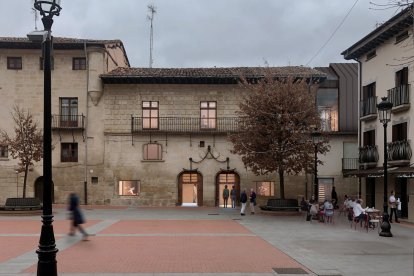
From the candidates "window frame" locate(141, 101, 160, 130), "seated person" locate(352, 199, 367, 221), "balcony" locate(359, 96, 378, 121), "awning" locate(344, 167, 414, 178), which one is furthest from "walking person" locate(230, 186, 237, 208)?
"seated person" locate(352, 199, 367, 221)

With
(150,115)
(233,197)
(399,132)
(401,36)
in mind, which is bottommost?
(233,197)

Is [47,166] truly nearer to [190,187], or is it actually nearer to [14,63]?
[190,187]

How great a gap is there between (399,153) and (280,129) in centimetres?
638

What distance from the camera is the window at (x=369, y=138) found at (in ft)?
93.2

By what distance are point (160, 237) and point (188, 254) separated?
12.9 ft

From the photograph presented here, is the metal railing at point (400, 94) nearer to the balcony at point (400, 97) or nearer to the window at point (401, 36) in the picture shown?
the balcony at point (400, 97)

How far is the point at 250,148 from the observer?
89.2 feet

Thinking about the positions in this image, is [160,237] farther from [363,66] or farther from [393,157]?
[363,66]

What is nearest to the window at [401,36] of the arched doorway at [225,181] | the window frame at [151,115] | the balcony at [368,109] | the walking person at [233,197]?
the balcony at [368,109]

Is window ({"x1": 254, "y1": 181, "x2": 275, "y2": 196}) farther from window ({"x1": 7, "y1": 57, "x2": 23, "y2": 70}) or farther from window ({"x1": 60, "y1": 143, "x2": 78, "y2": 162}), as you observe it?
window ({"x1": 7, "y1": 57, "x2": 23, "y2": 70})

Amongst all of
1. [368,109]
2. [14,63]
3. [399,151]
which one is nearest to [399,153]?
[399,151]

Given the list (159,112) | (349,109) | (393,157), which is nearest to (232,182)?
(159,112)

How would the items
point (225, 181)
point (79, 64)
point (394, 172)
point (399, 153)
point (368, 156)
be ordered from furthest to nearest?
1. point (225, 181)
2. point (79, 64)
3. point (368, 156)
4. point (399, 153)
5. point (394, 172)

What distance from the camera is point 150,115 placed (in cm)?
3569
